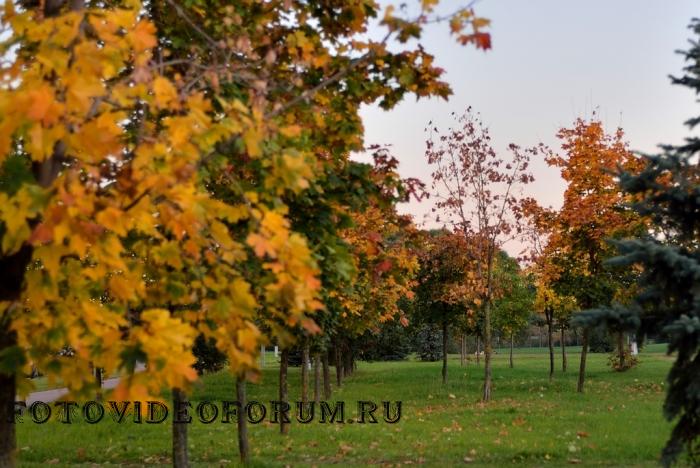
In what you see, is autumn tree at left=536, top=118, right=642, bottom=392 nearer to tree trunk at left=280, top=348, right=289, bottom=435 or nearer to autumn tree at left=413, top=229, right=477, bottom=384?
autumn tree at left=413, top=229, right=477, bottom=384

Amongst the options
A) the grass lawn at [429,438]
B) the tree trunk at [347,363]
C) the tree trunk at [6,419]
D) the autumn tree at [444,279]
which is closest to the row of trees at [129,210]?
the tree trunk at [6,419]

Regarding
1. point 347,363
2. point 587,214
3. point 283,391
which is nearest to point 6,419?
point 283,391

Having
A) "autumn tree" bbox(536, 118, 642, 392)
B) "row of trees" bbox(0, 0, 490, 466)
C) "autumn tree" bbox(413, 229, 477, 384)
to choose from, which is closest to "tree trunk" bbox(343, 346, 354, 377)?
"autumn tree" bbox(413, 229, 477, 384)

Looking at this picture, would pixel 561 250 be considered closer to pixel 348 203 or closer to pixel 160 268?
pixel 348 203

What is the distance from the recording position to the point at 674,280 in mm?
5758

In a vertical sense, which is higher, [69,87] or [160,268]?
[69,87]

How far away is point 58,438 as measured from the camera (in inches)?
523

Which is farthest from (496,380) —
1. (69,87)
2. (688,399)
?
(69,87)

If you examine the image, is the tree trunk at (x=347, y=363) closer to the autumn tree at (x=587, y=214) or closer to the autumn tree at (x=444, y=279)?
the autumn tree at (x=444, y=279)

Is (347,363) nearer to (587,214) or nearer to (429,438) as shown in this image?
(587,214)

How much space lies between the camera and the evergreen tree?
5455 mm

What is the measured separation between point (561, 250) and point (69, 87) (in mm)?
21079

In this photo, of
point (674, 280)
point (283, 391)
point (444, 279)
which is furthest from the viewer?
point (444, 279)

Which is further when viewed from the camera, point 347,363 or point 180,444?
point 347,363
